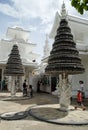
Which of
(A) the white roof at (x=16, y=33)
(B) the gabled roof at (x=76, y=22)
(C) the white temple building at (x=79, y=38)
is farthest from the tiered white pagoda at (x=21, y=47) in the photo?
(B) the gabled roof at (x=76, y=22)

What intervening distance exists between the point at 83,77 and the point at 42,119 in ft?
33.7

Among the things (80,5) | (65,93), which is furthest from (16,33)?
(80,5)

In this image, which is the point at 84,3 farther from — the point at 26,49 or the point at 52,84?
the point at 26,49

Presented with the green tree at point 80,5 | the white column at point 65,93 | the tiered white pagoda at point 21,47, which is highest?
the tiered white pagoda at point 21,47

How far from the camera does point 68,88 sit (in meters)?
10.2

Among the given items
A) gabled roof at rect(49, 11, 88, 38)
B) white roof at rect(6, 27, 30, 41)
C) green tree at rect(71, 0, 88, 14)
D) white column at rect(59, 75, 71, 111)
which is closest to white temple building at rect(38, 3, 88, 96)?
gabled roof at rect(49, 11, 88, 38)

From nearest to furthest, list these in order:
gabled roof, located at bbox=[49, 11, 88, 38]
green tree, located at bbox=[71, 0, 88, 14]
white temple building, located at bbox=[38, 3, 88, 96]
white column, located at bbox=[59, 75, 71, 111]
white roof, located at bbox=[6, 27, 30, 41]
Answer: green tree, located at bbox=[71, 0, 88, 14], white column, located at bbox=[59, 75, 71, 111], white temple building, located at bbox=[38, 3, 88, 96], gabled roof, located at bbox=[49, 11, 88, 38], white roof, located at bbox=[6, 27, 30, 41]

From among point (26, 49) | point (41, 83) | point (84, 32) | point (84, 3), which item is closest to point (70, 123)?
point (84, 3)

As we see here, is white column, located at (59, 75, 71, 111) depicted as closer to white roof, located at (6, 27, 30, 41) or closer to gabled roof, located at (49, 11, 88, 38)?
gabled roof, located at (49, 11, 88, 38)

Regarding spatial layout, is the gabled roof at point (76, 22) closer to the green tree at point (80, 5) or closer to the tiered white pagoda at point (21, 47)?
the tiered white pagoda at point (21, 47)

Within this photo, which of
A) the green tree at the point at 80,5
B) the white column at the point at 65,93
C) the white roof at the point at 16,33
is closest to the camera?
the green tree at the point at 80,5

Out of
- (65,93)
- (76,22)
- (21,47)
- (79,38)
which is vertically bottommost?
(65,93)

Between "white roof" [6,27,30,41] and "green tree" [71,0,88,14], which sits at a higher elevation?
"white roof" [6,27,30,41]

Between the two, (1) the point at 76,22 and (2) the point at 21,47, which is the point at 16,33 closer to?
(2) the point at 21,47
